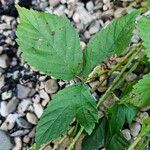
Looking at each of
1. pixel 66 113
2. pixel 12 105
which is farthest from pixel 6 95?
pixel 66 113

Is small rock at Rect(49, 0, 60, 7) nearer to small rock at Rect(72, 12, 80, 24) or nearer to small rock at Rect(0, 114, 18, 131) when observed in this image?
small rock at Rect(72, 12, 80, 24)

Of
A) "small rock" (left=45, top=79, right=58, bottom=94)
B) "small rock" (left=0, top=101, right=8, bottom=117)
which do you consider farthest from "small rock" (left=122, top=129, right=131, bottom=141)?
"small rock" (left=0, top=101, right=8, bottom=117)

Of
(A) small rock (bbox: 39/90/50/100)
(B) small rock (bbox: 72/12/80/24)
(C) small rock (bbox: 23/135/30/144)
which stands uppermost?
(B) small rock (bbox: 72/12/80/24)

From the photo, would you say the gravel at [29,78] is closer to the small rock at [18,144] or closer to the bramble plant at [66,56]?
the small rock at [18,144]

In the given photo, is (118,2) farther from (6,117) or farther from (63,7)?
(6,117)

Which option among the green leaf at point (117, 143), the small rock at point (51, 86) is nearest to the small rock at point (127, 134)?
the green leaf at point (117, 143)

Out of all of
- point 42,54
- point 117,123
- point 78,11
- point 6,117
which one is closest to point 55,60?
point 42,54
